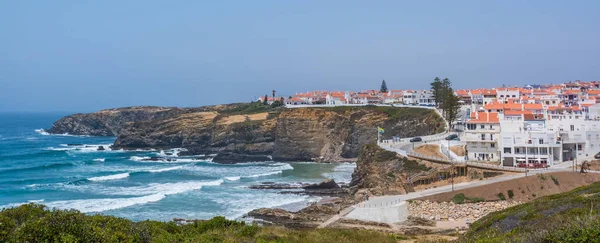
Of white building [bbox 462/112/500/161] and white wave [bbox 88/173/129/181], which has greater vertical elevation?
white building [bbox 462/112/500/161]

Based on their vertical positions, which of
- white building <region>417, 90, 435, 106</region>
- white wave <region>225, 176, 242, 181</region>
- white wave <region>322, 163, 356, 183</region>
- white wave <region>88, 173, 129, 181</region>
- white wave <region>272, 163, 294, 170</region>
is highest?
white building <region>417, 90, 435, 106</region>

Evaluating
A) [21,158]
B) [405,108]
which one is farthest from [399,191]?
[21,158]

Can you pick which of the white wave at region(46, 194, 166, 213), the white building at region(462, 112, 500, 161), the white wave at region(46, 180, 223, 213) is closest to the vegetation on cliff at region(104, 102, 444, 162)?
the white building at region(462, 112, 500, 161)

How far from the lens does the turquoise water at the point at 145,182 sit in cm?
3856

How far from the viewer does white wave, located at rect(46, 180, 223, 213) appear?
38.5 meters

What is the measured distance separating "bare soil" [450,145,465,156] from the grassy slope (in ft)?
57.3

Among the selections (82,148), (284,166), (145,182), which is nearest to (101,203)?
(145,182)

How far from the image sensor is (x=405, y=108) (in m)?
71.9

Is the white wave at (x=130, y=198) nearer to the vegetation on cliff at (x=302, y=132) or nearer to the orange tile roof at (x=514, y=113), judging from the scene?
the vegetation on cliff at (x=302, y=132)

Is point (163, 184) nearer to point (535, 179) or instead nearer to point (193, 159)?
point (193, 159)

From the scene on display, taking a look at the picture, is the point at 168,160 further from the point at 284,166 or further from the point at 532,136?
the point at 532,136

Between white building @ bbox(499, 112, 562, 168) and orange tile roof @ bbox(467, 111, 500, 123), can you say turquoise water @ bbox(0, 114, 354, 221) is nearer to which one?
orange tile roof @ bbox(467, 111, 500, 123)

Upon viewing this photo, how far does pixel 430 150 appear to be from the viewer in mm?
43438

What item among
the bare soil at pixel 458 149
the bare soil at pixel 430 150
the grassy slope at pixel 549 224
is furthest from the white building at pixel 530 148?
the grassy slope at pixel 549 224
